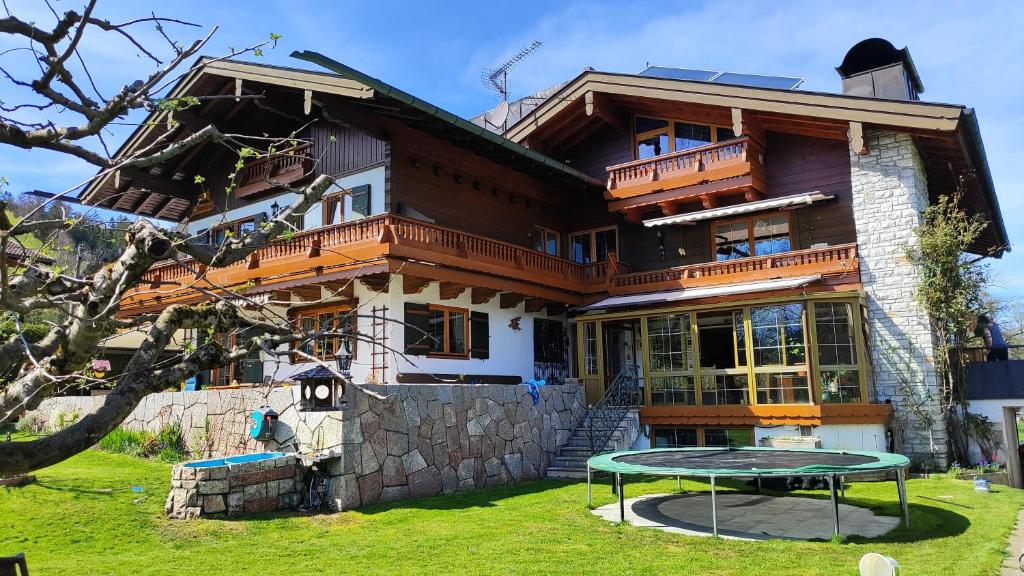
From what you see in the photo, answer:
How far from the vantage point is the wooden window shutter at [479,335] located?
18.6 m

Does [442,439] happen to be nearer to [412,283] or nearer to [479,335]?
[412,283]

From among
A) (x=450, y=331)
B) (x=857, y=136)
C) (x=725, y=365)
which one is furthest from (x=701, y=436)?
(x=857, y=136)

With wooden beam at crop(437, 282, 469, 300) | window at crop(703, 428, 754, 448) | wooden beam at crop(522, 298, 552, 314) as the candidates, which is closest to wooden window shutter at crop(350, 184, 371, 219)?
wooden beam at crop(437, 282, 469, 300)

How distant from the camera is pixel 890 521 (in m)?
Answer: 10.6

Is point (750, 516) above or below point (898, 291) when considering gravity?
below

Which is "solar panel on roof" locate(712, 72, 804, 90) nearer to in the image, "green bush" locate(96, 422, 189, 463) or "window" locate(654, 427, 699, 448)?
"window" locate(654, 427, 699, 448)

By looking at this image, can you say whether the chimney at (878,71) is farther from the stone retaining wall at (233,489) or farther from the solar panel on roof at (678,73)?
the stone retaining wall at (233,489)

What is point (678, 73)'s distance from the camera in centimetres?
2136

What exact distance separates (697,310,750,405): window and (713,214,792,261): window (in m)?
2.28

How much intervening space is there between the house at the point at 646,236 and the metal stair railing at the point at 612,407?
0.43 metres

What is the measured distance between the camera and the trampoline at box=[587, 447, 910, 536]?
9.62m

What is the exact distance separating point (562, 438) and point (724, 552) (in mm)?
8491

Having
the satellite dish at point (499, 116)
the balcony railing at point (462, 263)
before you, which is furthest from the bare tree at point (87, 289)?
the satellite dish at point (499, 116)

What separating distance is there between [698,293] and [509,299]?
4.85 m
